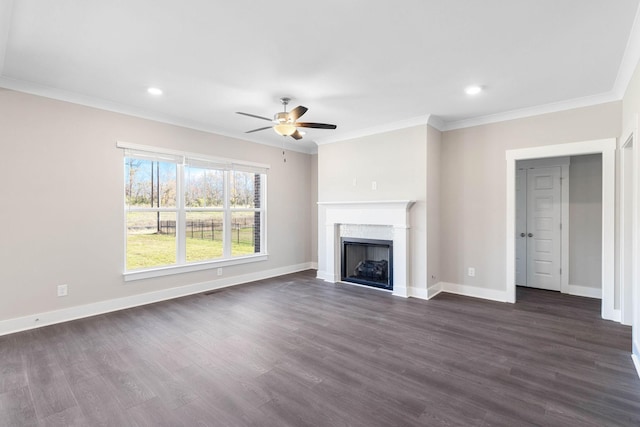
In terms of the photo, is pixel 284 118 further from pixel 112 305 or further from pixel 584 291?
pixel 584 291

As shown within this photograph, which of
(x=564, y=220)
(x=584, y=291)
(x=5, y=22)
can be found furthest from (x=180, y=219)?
(x=584, y=291)

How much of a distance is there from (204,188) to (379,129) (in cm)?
309

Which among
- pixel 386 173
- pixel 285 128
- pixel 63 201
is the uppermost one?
pixel 285 128

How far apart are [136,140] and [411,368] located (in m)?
4.40

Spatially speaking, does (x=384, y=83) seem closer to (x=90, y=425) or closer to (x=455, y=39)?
(x=455, y=39)

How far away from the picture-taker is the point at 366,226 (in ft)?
17.6

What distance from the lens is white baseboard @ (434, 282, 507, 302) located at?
445cm

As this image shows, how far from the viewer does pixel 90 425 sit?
1.91 meters

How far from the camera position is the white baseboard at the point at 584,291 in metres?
4.57

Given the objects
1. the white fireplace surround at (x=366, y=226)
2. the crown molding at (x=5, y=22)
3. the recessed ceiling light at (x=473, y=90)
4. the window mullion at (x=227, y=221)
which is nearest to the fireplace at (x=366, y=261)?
the white fireplace surround at (x=366, y=226)

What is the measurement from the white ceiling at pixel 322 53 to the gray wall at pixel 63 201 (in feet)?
0.94

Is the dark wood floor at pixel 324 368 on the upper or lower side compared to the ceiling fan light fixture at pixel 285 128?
lower

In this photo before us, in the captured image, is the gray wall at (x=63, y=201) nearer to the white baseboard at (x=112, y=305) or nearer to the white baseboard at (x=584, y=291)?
the white baseboard at (x=112, y=305)

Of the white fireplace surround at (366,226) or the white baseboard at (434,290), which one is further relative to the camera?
the white fireplace surround at (366,226)
